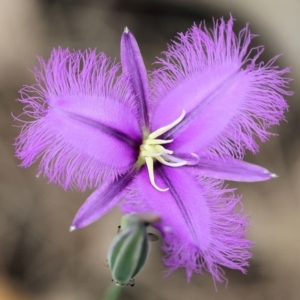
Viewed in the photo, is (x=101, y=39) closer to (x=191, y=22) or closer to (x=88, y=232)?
(x=191, y=22)

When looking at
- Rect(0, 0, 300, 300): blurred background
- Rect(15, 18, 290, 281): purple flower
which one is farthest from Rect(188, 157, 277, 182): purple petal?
Rect(0, 0, 300, 300): blurred background

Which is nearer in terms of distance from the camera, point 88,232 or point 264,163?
point 88,232

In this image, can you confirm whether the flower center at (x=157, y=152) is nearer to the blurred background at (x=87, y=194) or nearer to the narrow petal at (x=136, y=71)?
the narrow petal at (x=136, y=71)

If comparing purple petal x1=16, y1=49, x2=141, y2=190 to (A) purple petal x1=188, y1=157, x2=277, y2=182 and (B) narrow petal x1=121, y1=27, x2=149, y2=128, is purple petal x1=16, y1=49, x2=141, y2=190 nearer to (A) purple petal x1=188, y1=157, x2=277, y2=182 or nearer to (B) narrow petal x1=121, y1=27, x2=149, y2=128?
(B) narrow petal x1=121, y1=27, x2=149, y2=128

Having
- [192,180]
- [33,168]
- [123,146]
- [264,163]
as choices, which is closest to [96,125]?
[123,146]

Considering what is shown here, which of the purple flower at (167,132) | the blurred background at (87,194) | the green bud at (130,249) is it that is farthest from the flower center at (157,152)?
the blurred background at (87,194)
